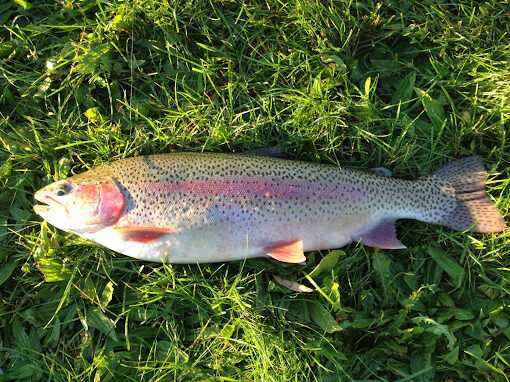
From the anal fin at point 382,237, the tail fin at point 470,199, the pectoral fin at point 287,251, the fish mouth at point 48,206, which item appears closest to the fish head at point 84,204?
the fish mouth at point 48,206

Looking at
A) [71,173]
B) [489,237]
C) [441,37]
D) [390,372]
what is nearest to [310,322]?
[390,372]

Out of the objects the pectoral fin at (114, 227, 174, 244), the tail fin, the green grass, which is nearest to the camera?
the pectoral fin at (114, 227, 174, 244)

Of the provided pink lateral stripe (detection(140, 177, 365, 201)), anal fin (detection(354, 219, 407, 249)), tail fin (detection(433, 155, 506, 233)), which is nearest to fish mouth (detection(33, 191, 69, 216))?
pink lateral stripe (detection(140, 177, 365, 201))

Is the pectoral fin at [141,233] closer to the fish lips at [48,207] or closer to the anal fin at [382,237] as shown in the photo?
the fish lips at [48,207]

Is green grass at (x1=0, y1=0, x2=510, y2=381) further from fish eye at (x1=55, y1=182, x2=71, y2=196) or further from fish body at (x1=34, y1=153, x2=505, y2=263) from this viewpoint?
fish eye at (x1=55, y1=182, x2=71, y2=196)

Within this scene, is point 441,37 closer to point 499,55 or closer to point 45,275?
point 499,55
